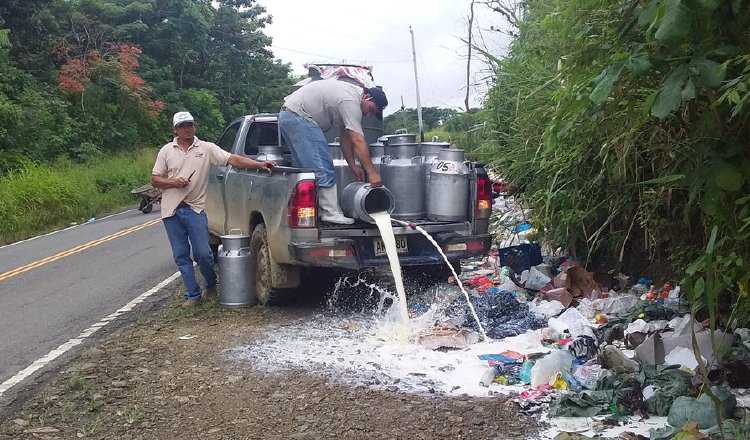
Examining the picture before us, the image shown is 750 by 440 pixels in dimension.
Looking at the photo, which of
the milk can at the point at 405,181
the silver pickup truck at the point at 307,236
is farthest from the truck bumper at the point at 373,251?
the milk can at the point at 405,181

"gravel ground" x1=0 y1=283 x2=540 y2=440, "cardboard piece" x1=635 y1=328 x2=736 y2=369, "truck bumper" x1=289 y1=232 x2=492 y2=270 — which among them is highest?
"truck bumper" x1=289 y1=232 x2=492 y2=270

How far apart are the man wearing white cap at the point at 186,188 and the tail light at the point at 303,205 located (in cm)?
114

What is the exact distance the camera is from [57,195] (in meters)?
20.1

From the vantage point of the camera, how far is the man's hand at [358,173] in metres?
7.21

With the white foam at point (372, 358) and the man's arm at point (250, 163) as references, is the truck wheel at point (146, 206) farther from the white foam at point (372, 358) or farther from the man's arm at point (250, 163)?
the white foam at point (372, 358)

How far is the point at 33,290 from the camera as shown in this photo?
31.4 ft

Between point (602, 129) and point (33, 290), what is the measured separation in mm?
7902

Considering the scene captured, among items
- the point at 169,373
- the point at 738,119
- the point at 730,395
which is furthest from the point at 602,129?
the point at 169,373

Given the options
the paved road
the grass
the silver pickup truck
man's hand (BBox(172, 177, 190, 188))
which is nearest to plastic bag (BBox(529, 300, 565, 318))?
the silver pickup truck

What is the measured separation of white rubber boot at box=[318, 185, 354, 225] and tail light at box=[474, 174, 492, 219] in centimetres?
120

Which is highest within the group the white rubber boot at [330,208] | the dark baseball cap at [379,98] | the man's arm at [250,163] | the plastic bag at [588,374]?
the dark baseball cap at [379,98]

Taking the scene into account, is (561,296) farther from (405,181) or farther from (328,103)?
(328,103)

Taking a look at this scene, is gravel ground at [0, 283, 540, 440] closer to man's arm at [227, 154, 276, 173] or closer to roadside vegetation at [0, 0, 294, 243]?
man's arm at [227, 154, 276, 173]

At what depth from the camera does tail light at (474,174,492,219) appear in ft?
23.2
